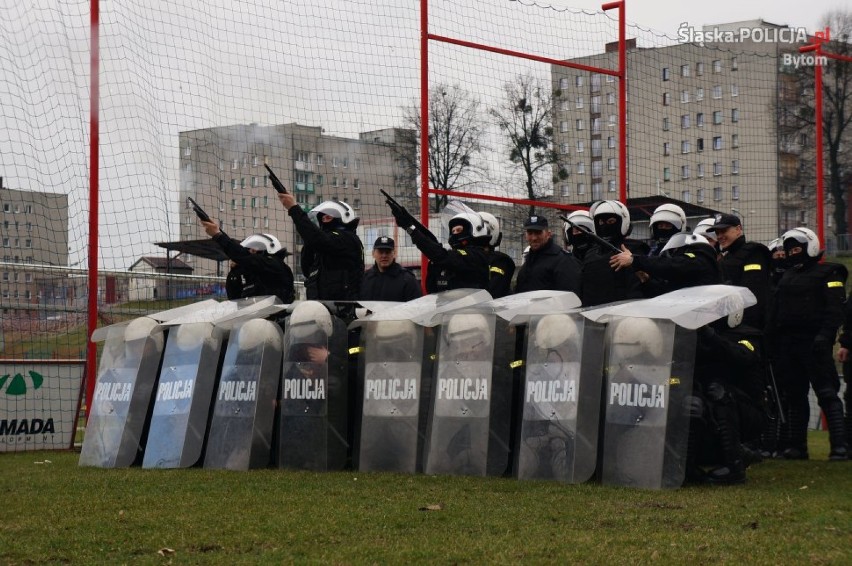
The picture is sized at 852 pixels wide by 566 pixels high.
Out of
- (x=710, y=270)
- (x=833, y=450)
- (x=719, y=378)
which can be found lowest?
(x=833, y=450)

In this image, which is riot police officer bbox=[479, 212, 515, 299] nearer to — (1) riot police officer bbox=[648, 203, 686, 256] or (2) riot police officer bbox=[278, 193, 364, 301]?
(2) riot police officer bbox=[278, 193, 364, 301]

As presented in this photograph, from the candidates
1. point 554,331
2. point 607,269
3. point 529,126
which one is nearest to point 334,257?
point 607,269

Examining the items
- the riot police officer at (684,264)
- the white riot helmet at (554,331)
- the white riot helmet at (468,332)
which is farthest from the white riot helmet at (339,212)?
the white riot helmet at (554,331)

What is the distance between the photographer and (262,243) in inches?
408

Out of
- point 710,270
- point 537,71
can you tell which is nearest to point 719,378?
point 710,270

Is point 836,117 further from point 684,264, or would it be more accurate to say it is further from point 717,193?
point 684,264

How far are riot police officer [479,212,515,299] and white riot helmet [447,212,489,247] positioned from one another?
0.08 metres

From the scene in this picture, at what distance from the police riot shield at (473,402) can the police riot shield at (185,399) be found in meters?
1.78

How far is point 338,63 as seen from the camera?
11.5m

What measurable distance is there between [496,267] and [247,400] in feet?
7.58

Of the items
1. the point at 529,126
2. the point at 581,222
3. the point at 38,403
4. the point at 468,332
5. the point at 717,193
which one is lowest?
the point at 38,403

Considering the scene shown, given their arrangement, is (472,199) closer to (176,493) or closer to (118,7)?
(118,7)

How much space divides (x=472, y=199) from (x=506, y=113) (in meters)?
1.05

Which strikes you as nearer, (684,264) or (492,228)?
(684,264)
